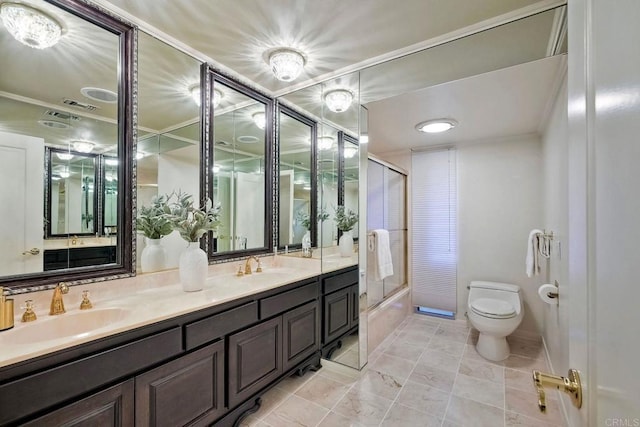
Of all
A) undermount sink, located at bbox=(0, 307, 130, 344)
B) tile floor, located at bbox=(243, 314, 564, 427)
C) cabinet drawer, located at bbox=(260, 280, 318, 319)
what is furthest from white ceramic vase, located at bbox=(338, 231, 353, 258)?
undermount sink, located at bbox=(0, 307, 130, 344)

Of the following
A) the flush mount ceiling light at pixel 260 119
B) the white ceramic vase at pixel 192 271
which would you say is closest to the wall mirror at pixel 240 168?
the flush mount ceiling light at pixel 260 119

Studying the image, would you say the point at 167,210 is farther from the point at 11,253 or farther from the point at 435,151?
the point at 435,151

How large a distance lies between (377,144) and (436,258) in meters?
1.58

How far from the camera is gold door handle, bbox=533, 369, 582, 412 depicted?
0.60 meters

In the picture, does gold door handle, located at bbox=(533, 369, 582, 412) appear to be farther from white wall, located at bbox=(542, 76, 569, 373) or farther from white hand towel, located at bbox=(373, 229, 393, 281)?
white hand towel, located at bbox=(373, 229, 393, 281)

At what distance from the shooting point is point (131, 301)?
1542 millimetres

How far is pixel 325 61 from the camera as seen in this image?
222 cm

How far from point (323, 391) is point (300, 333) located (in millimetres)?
441

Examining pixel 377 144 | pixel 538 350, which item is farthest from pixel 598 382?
pixel 377 144

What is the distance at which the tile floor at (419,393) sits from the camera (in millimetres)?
1781

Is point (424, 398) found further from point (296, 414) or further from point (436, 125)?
point (436, 125)

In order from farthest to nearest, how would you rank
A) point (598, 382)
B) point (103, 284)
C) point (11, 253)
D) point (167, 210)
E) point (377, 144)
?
point (377, 144)
point (167, 210)
point (103, 284)
point (11, 253)
point (598, 382)

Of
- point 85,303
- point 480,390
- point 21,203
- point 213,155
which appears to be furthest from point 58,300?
point 480,390

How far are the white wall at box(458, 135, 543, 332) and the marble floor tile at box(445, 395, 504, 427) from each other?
147 cm
